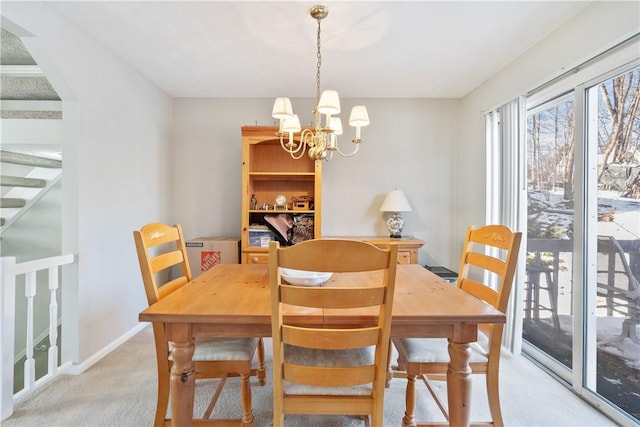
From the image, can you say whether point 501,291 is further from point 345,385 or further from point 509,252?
point 345,385

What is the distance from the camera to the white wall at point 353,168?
11.2 feet

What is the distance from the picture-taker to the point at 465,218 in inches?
126

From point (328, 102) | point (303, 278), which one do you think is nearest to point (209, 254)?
point (303, 278)

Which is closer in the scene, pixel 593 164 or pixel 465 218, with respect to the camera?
pixel 593 164

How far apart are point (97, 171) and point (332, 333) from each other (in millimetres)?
2236

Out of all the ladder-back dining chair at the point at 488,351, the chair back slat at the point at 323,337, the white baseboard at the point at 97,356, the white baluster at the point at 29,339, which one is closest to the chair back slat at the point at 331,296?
the chair back slat at the point at 323,337

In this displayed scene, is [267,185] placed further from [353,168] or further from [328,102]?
[328,102]

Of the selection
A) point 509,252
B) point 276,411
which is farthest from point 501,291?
point 276,411

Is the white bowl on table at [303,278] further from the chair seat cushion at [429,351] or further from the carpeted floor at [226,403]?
the carpeted floor at [226,403]

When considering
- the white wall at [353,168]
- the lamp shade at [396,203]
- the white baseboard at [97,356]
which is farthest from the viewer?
the white wall at [353,168]

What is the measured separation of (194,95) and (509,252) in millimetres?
3384

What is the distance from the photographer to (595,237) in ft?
5.97

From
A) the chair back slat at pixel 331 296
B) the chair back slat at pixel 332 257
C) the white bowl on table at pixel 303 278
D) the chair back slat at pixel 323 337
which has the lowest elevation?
the chair back slat at pixel 323 337

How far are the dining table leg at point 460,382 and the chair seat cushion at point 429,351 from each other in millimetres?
174
